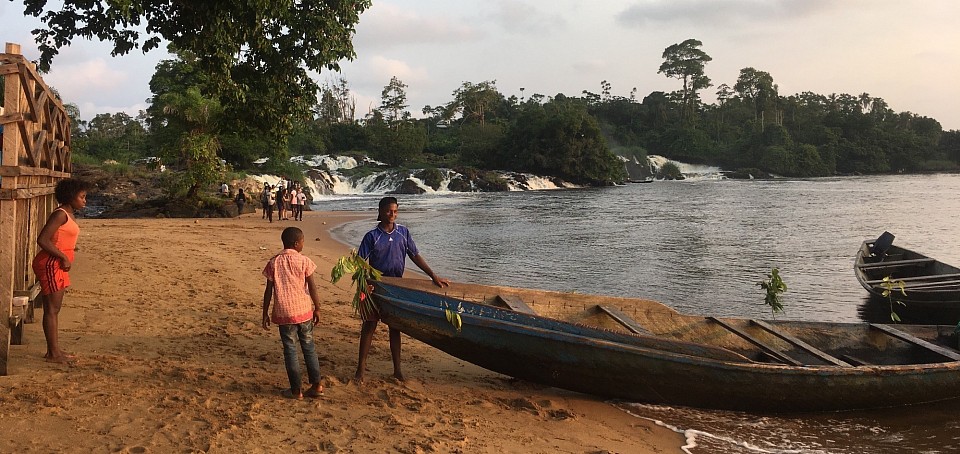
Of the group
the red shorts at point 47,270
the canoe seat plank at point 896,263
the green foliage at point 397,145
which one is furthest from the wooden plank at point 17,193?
the green foliage at point 397,145

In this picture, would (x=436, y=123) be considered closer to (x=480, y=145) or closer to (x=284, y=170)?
(x=480, y=145)

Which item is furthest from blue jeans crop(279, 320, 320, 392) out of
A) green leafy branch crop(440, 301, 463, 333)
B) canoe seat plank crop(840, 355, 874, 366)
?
canoe seat plank crop(840, 355, 874, 366)

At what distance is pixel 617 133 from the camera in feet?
327

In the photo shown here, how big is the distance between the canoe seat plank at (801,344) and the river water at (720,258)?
515 millimetres

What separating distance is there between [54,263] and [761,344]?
6423 mm

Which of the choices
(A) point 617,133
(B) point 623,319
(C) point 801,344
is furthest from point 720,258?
(A) point 617,133

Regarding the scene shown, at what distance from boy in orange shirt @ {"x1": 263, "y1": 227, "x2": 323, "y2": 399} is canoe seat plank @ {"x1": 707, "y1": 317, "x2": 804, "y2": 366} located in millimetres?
4200

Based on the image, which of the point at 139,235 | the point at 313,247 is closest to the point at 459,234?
the point at 313,247

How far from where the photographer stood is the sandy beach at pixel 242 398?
167 inches

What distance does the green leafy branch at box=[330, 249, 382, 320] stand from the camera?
17.5 feet

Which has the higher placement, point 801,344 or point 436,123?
point 436,123

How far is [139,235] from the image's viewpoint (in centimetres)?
1658

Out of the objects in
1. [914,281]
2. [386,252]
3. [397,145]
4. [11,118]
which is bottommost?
[914,281]

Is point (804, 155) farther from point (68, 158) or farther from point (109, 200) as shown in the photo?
point (68, 158)
